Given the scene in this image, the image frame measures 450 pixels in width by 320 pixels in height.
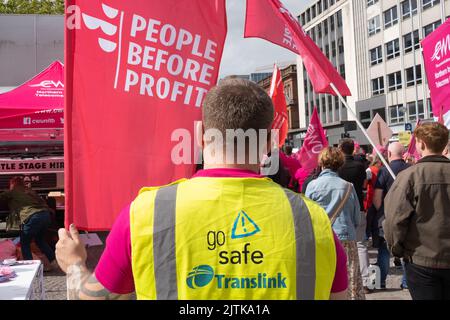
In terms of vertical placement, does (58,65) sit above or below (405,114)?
below

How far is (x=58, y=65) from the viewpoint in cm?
941

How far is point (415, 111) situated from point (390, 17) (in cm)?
931

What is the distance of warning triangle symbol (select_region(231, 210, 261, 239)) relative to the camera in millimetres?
1707

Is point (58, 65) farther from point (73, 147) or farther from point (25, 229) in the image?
point (73, 147)

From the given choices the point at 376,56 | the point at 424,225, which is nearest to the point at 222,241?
the point at 424,225

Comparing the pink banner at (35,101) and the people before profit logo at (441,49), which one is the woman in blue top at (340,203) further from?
the pink banner at (35,101)

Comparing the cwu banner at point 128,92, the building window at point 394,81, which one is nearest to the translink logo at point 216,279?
the cwu banner at point 128,92

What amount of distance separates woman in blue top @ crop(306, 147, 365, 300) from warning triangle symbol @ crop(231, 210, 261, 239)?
415 cm

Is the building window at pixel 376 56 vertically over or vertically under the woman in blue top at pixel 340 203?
over

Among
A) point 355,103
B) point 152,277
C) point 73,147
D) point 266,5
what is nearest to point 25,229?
point 266,5

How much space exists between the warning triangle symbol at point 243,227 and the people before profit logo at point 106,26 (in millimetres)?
1514

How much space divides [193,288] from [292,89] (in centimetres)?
7438

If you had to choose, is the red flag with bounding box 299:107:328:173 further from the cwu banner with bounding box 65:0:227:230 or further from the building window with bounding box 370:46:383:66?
the building window with bounding box 370:46:383:66

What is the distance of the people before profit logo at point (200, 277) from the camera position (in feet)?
5.52
